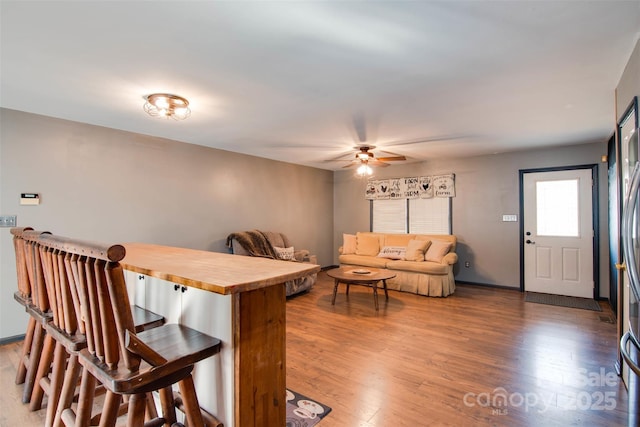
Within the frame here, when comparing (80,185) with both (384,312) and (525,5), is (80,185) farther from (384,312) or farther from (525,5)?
(525,5)

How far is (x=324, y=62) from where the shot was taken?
7.23 ft

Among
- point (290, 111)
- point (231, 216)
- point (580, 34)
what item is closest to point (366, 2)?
point (580, 34)

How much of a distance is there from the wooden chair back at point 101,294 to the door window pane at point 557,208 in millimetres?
5885

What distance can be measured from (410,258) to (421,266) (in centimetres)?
41

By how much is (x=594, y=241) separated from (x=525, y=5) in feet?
15.0

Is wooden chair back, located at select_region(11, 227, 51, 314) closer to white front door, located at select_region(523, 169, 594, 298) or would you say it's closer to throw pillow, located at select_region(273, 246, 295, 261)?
throw pillow, located at select_region(273, 246, 295, 261)

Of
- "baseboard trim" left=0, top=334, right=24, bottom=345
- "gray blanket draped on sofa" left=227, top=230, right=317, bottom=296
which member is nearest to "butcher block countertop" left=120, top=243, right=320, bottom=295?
"baseboard trim" left=0, top=334, right=24, bottom=345

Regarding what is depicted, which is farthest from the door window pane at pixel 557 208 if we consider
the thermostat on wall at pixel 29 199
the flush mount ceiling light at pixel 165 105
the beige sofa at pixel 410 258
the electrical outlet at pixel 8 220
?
the electrical outlet at pixel 8 220

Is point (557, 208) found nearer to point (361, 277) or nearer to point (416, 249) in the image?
point (416, 249)

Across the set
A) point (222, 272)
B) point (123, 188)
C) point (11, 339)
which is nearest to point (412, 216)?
point (123, 188)

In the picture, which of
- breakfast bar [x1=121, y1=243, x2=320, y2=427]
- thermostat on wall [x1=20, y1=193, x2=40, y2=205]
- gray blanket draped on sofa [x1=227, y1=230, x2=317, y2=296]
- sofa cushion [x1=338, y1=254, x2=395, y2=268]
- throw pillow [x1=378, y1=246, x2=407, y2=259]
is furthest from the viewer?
throw pillow [x1=378, y1=246, x2=407, y2=259]

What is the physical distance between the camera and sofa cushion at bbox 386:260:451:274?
489 centimetres

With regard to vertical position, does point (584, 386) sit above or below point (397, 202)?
below

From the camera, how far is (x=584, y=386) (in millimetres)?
2354
